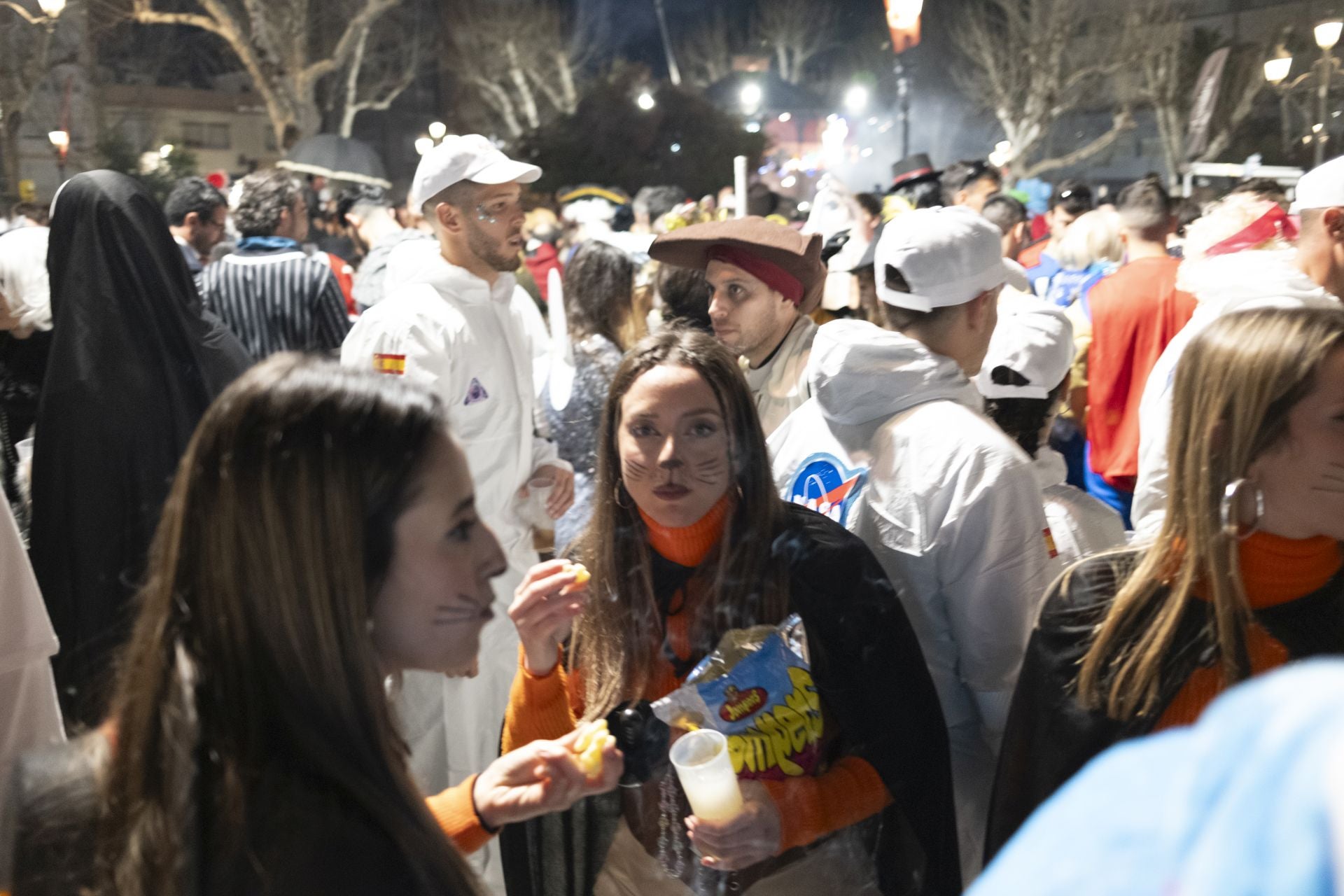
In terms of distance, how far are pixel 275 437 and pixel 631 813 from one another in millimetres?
1090

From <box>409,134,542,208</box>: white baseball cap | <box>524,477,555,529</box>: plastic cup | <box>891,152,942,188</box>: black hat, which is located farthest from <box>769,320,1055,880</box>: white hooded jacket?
<box>891,152,942,188</box>: black hat

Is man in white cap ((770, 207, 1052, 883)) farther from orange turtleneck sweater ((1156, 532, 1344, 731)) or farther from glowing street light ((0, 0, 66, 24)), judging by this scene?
glowing street light ((0, 0, 66, 24))

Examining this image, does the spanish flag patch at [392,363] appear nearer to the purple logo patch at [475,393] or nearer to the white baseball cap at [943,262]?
the purple logo patch at [475,393]

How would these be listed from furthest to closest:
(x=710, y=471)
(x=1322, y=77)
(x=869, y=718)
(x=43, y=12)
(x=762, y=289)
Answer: (x=1322, y=77), (x=43, y=12), (x=762, y=289), (x=710, y=471), (x=869, y=718)

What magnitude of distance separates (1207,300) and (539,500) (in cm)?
221

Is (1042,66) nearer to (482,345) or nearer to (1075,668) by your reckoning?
(482,345)

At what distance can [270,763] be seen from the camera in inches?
44.6

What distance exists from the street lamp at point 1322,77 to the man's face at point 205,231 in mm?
7934

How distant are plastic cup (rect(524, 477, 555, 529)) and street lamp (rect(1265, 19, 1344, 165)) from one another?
24.7ft

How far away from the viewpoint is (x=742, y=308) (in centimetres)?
370

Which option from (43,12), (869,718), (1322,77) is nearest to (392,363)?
(869,718)

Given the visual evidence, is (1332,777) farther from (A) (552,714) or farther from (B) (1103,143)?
(B) (1103,143)

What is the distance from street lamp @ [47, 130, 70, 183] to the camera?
7770mm

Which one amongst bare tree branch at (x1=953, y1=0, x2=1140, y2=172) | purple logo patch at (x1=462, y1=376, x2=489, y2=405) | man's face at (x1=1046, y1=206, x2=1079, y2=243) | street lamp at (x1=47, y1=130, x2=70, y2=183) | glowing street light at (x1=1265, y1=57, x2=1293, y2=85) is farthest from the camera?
bare tree branch at (x1=953, y1=0, x2=1140, y2=172)
